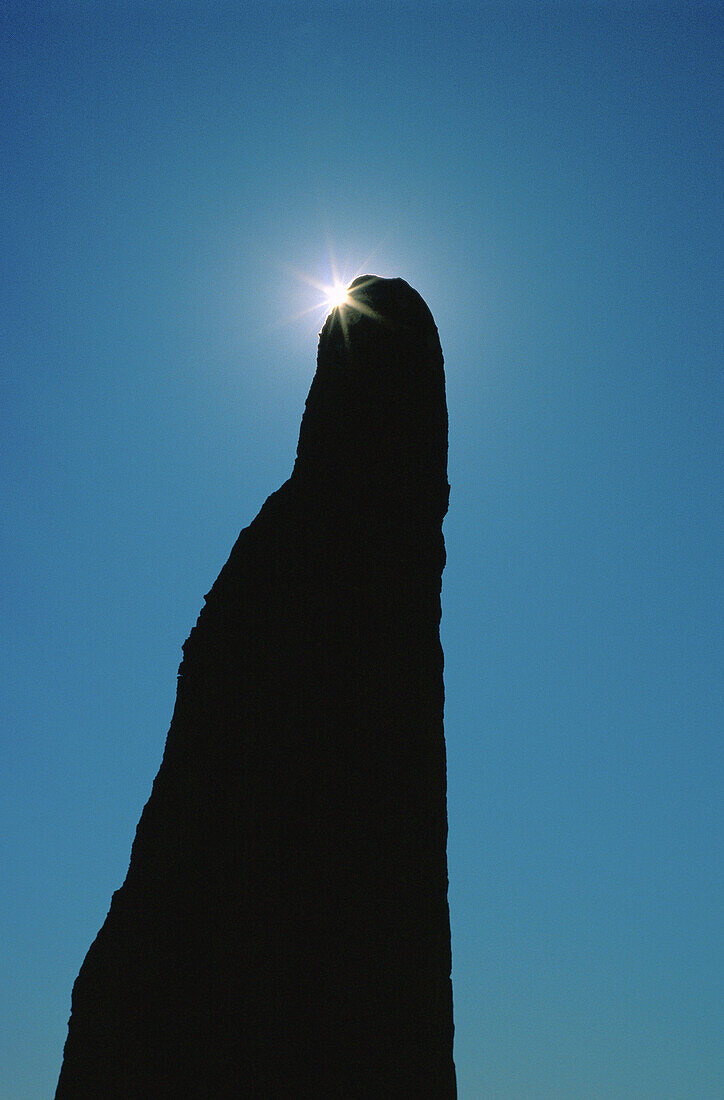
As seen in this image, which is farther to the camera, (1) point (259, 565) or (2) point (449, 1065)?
(1) point (259, 565)

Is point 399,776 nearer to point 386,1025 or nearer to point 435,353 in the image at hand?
point 386,1025

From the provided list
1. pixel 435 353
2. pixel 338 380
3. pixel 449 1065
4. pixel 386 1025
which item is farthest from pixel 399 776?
pixel 435 353

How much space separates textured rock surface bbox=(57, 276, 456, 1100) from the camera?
3.57m

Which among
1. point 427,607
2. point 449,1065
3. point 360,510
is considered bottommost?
point 449,1065

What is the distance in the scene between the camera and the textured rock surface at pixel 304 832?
3572 millimetres

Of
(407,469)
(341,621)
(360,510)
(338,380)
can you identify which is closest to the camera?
(341,621)

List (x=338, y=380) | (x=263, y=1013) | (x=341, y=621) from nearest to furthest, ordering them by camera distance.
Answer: (x=263, y=1013), (x=341, y=621), (x=338, y=380)

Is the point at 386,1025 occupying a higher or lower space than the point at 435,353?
lower

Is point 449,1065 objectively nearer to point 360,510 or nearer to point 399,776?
point 399,776

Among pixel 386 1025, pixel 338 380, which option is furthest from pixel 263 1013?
pixel 338 380

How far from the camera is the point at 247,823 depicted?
4.00m

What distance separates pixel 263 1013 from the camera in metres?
3.55

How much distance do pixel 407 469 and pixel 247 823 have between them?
2.43 meters

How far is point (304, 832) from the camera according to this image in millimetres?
3934
